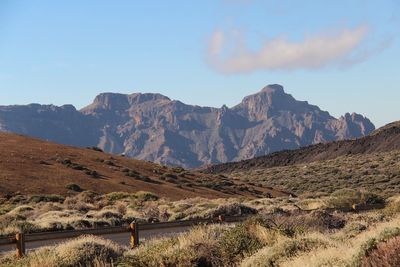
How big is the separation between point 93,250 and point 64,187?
37181 millimetres

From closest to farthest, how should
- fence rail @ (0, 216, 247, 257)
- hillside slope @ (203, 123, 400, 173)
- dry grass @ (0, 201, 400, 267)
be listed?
dry grass @ (0, 201, 400, 267), fence rail @ (0, 216, 247, 257), hillside slope @ (203, 123, 400, 173)

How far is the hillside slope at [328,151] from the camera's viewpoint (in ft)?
424

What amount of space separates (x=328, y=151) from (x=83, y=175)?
9503cm

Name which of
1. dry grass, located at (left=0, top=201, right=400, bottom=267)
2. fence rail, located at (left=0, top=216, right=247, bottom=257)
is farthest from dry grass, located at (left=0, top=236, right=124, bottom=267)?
fence rail, located at (left=0, top=216, right=247, bottom=257)

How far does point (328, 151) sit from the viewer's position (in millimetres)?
140250

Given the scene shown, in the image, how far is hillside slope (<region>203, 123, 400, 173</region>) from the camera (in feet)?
424

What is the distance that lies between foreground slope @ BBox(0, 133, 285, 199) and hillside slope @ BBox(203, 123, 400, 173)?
6584cm

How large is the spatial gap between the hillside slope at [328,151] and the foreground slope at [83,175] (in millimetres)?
65835

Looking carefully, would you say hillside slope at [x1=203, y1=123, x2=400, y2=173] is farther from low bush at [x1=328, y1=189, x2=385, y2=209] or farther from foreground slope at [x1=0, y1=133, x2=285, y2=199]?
low bush at [x1=328, y1=189, x2=385, y2=209]

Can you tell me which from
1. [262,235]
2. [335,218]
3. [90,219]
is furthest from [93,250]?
[90,219]

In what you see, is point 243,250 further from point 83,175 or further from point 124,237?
point 83,175

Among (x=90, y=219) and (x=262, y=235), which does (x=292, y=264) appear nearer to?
(x=262, y=235)

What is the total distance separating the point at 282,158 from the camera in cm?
14288

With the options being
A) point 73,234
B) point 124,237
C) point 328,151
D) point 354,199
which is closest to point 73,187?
point 354,199
